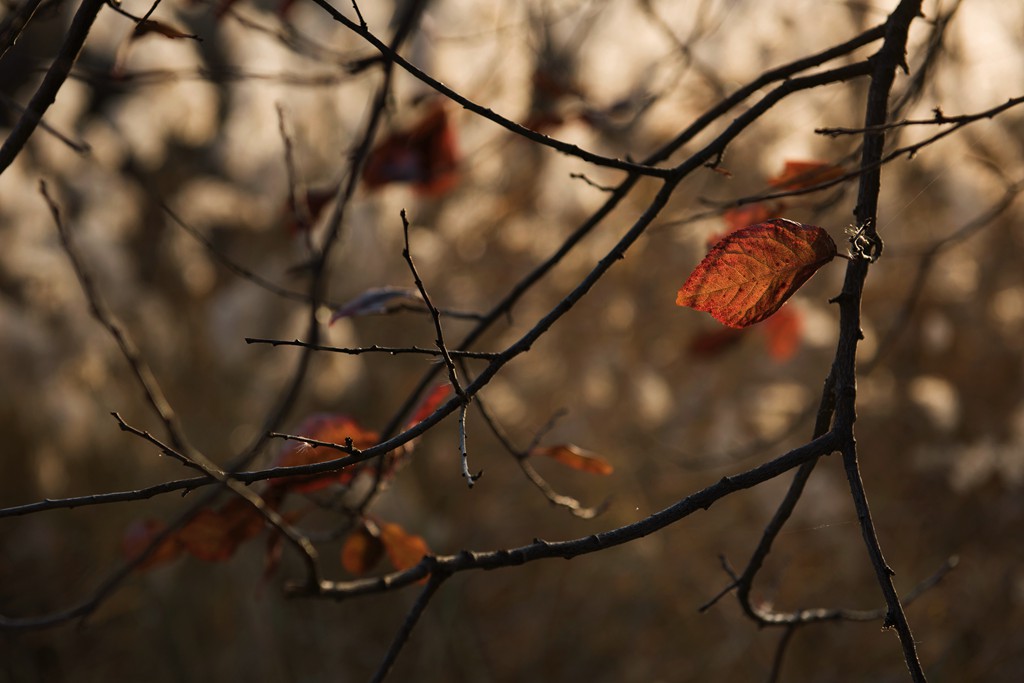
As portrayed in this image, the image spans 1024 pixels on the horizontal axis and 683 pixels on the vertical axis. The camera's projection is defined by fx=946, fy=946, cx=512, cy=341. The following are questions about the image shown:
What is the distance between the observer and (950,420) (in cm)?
252

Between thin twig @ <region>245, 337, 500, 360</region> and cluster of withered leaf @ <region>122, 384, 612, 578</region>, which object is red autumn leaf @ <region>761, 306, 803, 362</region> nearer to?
cluster of withered leaf @ <region>122, 384, 612, 578</region>

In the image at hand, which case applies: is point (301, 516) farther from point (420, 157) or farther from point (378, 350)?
point (420, 157)

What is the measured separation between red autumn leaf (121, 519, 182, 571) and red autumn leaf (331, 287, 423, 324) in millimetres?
348

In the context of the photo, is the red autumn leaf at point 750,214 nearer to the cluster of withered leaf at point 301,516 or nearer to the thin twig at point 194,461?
the cluster of withered leaf at point 301,516

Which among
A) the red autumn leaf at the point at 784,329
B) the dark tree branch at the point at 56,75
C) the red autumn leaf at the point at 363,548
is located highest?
the red autumn leaf at the point at 784,329

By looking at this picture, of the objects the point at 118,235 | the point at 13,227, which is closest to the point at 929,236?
the point at 118,235

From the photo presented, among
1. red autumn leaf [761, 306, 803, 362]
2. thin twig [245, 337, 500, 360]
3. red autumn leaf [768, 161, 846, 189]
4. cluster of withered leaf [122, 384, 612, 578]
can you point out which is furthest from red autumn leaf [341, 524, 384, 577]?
red autumn leaf [761, 306, 803, 362]

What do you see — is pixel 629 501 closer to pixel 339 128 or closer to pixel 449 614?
pixel 449 614

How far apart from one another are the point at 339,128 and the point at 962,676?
2178mm

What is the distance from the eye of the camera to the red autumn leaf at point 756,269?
63cm

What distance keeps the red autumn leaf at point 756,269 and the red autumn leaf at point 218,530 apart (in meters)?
0.54

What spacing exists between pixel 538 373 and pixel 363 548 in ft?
6.50

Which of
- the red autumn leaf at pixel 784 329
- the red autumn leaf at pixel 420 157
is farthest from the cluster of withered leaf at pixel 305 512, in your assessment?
the red autumn leaf at pixel 784 329

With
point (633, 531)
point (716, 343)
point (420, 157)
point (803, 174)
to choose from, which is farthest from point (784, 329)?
point (633, 531)
